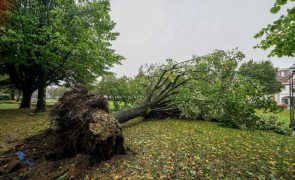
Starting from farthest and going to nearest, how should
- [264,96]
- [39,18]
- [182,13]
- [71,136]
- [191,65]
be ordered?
[182,13]
[39,18]
[191,65]
[264,96]
[71,136]

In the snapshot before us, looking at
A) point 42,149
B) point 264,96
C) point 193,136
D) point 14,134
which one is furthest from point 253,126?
point 14,134

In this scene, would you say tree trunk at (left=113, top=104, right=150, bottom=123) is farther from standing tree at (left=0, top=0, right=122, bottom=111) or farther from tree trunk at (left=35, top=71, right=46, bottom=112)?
tree trunk at (left=35, top=71, right=46, bottom=112)

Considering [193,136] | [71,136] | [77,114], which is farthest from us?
[193,136]

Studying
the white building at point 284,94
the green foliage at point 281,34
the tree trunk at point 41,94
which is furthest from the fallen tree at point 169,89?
the white building at point 284,94

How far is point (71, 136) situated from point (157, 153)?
5.68 ft

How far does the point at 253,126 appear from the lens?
7352mm

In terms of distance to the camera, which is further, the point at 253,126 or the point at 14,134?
the point at 253,126

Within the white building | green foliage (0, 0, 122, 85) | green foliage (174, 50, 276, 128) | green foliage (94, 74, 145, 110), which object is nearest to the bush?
green foliage (174, 50, 276, 128)

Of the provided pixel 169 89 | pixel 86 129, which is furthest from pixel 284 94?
pixel 86 129

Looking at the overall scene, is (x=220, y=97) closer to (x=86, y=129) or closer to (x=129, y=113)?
(x=129, y=113)

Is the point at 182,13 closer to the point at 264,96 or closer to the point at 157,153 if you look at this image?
the point at 264,96

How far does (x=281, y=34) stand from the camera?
378 centimetres

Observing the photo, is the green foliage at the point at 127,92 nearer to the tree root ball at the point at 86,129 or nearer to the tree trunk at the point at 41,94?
the tree trunk at the point at 41,94

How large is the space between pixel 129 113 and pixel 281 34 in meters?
4.93
